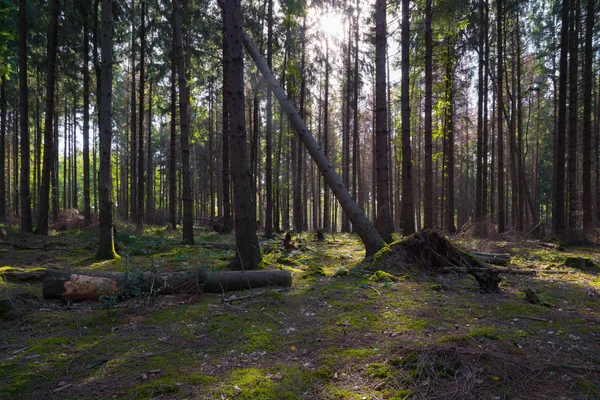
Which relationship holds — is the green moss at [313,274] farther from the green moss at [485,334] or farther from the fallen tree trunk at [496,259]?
the fallen tree trunk at [496,259]

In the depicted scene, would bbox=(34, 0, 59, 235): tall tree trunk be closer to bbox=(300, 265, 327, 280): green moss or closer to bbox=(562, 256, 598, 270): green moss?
bbox=(300, 265, 327, 280): green moss

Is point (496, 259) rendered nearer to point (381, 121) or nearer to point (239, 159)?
point (381, 121)

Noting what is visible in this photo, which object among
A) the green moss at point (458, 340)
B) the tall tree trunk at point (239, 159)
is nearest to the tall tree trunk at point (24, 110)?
the tall tree trunk at point (239, 159)

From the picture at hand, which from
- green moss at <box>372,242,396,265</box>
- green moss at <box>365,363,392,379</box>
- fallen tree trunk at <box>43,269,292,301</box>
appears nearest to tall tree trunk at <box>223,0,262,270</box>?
fallen tree trunk at <box>43,269,292,301</box>

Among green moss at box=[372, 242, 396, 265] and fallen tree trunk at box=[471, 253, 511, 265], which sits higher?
green moss at box=[372, 242, 396, 265]

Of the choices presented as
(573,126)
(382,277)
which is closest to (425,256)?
(382,277)

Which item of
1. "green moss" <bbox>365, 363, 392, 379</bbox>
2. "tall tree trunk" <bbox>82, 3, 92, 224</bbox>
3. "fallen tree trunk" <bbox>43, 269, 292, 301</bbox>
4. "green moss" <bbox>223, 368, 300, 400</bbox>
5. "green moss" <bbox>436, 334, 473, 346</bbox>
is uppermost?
"tall tree trunk" <bbox>82, 3, 92, 224</bbox>

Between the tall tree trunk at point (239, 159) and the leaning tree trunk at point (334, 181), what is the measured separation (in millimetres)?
1883

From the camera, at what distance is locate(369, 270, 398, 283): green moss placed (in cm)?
662

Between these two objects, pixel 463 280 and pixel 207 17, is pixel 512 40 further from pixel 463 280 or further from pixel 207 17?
pixel 463 280

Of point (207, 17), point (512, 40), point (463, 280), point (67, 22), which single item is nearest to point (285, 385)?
point (463, 280)

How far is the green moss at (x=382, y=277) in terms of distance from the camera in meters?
6.62

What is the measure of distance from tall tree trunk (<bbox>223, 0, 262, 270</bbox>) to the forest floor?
1.12 meters

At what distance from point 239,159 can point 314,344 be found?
4068mm
